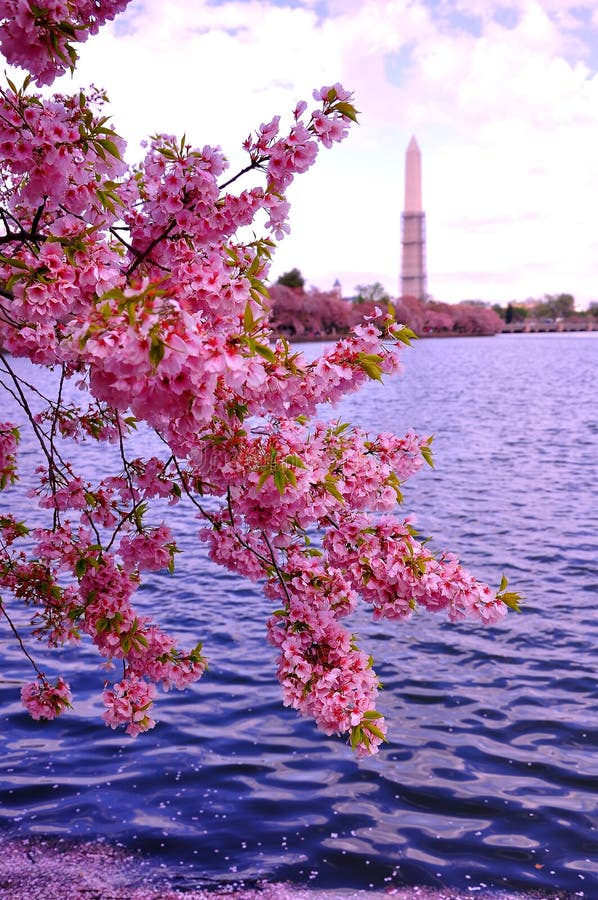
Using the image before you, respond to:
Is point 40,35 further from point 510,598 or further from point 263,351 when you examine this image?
point 510,598

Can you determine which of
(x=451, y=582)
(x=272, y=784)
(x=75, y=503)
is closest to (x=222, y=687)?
(x=272, y=784)

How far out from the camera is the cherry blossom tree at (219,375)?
4617 millimetres

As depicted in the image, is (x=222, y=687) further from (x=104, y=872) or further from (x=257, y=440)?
(x=257, y=440)

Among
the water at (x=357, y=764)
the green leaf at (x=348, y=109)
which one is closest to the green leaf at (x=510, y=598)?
the water at (x=357, y=764)

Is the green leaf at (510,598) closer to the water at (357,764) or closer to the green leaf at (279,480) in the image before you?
the green leaf at (279,480)

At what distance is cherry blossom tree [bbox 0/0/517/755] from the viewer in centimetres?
462

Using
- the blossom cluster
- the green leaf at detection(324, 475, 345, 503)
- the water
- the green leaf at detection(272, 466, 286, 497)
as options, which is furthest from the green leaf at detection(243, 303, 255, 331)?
the water

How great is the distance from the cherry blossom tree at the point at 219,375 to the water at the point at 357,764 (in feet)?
6.42

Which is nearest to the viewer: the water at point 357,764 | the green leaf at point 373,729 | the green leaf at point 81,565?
the green leaf at point 373,729

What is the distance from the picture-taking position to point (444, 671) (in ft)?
36.9

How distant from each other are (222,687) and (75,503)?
15.0 ft

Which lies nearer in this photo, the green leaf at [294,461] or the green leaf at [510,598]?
the green leaf at [294,461]

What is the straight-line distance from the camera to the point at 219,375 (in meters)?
4.39

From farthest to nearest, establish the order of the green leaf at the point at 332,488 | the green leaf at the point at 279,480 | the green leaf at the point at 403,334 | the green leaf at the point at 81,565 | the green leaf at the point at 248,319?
1. the green leaf at the point at 81,565
2. the green leaf at the point at 403,334
3. the green leaf at the point at 332,488
4. the green leaf at the point at 279,480
5. the green leaf at the point at 248,319
